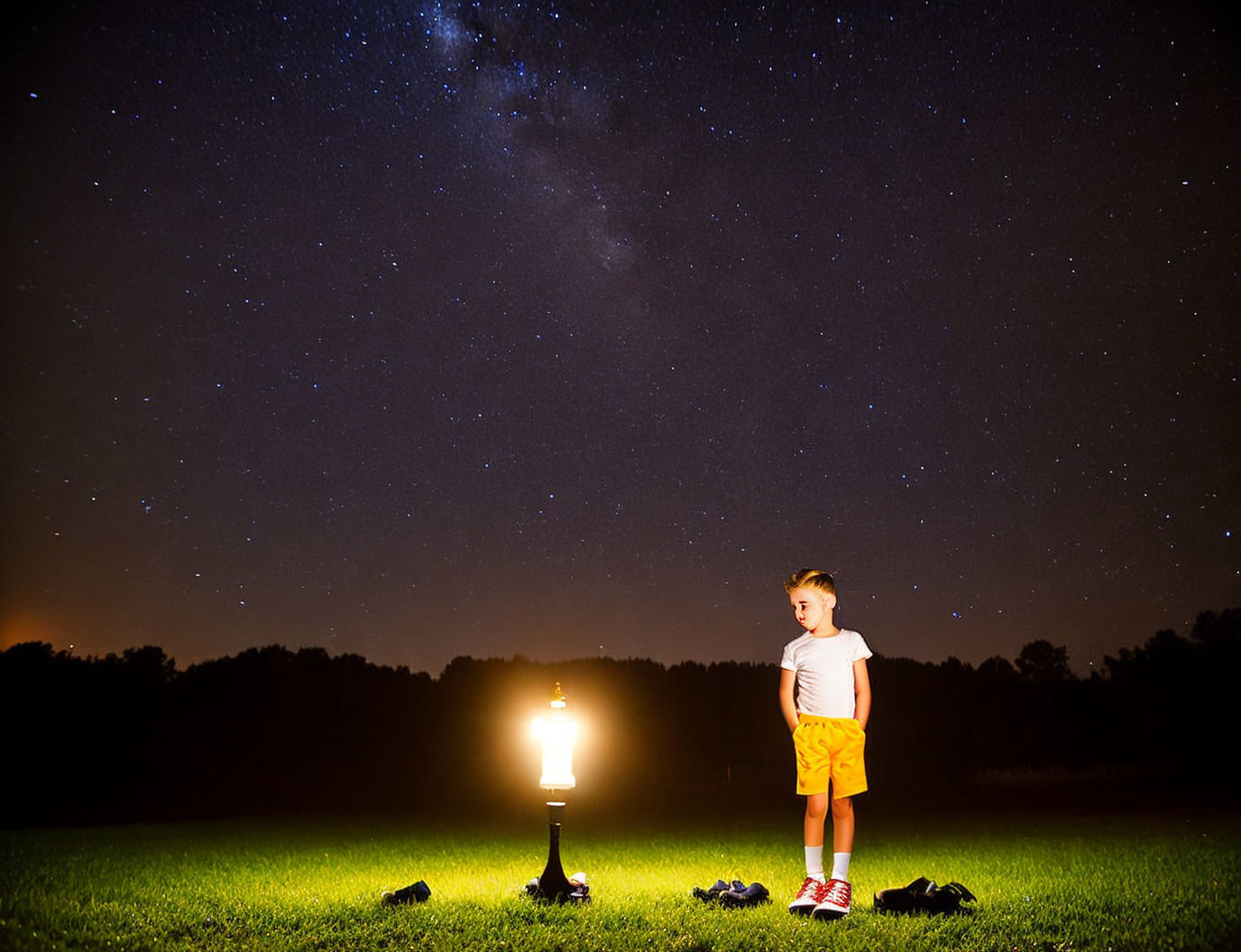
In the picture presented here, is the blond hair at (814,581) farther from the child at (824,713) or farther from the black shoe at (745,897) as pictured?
the black shoe at (745,897)

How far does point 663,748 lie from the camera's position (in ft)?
191

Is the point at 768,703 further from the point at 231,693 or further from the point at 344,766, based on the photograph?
the point at 231,693

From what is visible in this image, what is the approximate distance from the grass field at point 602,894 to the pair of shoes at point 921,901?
190 millimetres

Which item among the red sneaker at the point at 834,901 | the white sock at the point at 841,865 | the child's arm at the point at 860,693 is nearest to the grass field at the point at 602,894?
the red sneaker at the point at 834,901

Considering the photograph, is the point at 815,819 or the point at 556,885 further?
the point at 556,885

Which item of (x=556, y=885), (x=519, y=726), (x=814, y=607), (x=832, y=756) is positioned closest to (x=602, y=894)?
(x=556, y=885)

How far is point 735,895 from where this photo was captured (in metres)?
7.47

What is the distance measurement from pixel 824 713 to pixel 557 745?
238cm

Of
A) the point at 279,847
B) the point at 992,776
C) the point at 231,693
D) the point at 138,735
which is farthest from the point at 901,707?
the point at 279,847

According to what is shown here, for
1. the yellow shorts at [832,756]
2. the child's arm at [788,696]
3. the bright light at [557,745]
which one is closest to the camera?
the yellow shorts at [832,756]

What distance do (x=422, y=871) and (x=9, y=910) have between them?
4.34 metres

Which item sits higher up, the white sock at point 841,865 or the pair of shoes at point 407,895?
the white sock at point 841,865

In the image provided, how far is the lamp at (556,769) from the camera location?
7695 mm

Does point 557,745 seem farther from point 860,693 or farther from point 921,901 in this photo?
point 921,901
